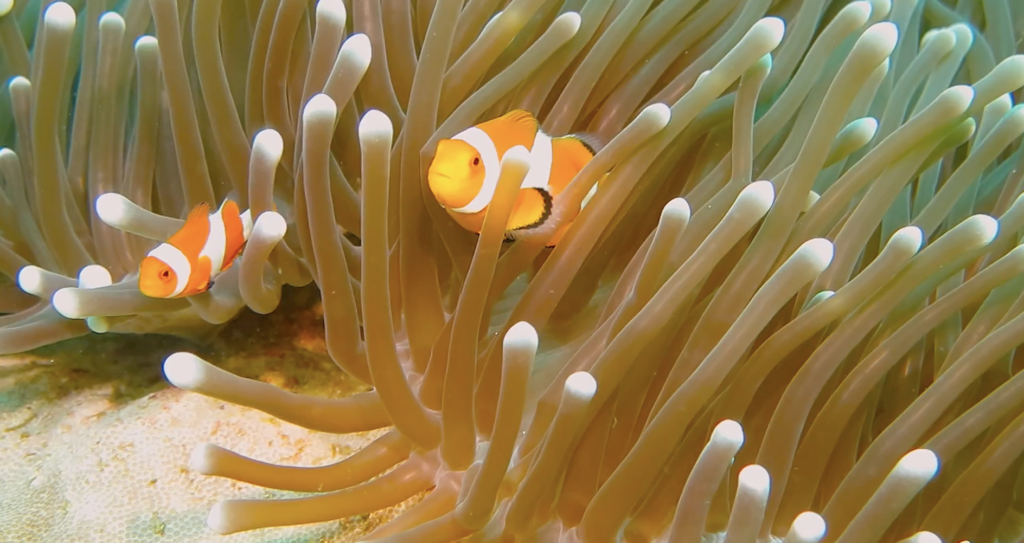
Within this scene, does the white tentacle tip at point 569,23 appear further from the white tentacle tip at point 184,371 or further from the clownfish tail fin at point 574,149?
the white tentacle tip at point 184,371

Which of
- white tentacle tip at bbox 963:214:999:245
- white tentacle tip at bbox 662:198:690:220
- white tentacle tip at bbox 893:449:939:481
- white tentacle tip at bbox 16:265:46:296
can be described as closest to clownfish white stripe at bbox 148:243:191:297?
white tentacle tip at bbox 16:265:46:296

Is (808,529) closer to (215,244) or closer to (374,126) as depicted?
(374,126)

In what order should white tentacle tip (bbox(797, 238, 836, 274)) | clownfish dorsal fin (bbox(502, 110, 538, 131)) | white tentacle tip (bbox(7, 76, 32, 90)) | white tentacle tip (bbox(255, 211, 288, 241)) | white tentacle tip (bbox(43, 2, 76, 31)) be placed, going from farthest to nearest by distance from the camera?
white tentacle tip (bbox(7, 76, 32, 90)) → white tentacle tip (bbox(43, 2, 76, 31)) → clownfish dorsal fin (bbox(502, 110, 538, 131)) → white tentacle tip (bbox(255, 211, 288, 241)) → white tentacle tip (bbox(797, 238, 836, 274))

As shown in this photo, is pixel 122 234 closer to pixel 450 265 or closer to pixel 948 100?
pixel 450 265

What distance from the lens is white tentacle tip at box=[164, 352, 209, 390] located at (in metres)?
0.84

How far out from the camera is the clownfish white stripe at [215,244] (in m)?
1.09

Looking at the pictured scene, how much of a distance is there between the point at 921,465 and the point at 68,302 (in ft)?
3.49

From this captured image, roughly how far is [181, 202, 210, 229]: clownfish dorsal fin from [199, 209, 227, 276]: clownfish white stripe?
0.06 feet

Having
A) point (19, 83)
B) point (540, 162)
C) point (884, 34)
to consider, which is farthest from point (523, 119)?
point (19, 83)

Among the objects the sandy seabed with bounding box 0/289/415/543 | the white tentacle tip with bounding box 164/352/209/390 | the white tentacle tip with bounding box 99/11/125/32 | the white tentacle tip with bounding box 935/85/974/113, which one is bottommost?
the sandy seabed with bounding box 0/289/415/543

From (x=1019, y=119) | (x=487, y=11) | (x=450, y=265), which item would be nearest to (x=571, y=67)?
(x=487, y=11)

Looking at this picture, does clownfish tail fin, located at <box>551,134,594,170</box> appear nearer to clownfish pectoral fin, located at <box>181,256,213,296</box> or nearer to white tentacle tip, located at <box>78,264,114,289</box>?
clownfish pectoral fin, located at <box>181,256,213,296</box>

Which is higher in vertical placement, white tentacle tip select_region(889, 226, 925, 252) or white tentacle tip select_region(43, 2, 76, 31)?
white tentacle tip select_region(889, 226, 925, 252)

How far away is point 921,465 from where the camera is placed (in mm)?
767
